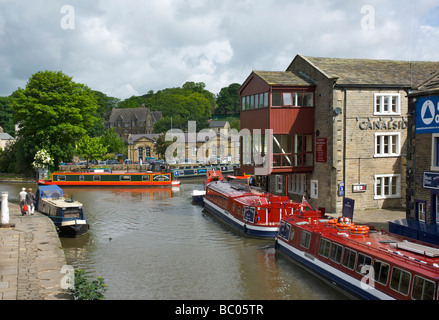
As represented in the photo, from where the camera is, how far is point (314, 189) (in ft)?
94.6

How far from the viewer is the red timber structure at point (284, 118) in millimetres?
27625

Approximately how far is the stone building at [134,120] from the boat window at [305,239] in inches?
3869

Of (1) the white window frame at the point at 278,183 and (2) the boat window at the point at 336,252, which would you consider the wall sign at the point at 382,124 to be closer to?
(1) the white window frame at the point at 278,183

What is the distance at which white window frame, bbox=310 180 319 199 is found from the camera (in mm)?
28484

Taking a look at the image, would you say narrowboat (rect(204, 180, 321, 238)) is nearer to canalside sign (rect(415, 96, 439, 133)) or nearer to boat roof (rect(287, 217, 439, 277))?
boat roof (rect(287, 217, 439, 277))

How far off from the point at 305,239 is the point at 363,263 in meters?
4.17

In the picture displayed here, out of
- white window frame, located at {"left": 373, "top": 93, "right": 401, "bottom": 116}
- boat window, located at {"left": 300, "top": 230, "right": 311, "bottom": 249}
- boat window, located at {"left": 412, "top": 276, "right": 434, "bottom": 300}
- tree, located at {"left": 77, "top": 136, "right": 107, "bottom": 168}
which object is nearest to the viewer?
boat window, located at {"left": 412, "top": 276, "right": 434, "bottom": 300}

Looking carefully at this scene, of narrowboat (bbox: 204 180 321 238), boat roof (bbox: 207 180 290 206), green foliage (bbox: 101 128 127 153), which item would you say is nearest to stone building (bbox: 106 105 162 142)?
green foliage (bbox: 101 128 127 153)

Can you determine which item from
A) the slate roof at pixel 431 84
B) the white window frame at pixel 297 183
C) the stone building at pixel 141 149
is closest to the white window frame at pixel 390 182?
the white window frame at pixel 297 183

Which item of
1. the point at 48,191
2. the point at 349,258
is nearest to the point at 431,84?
the point at 349,258

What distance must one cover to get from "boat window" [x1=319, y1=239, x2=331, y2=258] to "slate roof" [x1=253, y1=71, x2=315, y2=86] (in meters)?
12.5

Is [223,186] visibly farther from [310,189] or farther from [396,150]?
[396,150]

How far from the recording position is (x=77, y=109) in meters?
53.7

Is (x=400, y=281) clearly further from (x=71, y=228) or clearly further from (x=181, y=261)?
(x=71, y=228)
